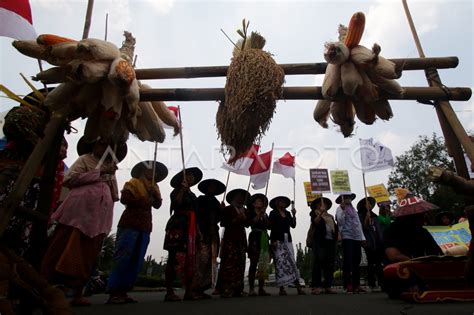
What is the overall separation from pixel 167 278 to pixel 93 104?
3571 millimetres

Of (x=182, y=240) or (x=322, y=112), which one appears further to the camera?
(x=182, y=240)

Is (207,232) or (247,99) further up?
(247,99)

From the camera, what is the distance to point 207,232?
19.3 feet

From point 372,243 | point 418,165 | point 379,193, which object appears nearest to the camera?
point 372,243

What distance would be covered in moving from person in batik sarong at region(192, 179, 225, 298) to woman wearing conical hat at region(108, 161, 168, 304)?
98 cm

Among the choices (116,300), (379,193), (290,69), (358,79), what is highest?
(379,193)

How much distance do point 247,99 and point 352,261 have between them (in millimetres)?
6063

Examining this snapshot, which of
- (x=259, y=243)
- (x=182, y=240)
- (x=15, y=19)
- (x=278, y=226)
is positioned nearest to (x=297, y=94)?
(x=15, y=19)

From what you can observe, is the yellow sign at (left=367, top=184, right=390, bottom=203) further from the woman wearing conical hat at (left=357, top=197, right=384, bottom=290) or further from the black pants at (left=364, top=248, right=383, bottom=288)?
the black pants at (left=364, top=248, right=383, bottom=288)

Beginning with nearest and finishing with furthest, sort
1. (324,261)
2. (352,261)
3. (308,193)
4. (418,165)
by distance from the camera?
(324,261), (352,261), (308,193), (418,165)

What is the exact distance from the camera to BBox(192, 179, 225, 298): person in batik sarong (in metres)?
5.61

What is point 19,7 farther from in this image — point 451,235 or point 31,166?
point 451,235

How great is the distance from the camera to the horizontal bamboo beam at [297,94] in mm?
2410

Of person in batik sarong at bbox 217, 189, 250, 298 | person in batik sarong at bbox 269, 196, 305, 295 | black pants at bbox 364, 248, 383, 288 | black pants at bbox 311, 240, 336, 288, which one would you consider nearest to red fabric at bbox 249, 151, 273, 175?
person in batik sarong at bbox 269, 196, 305, 295
